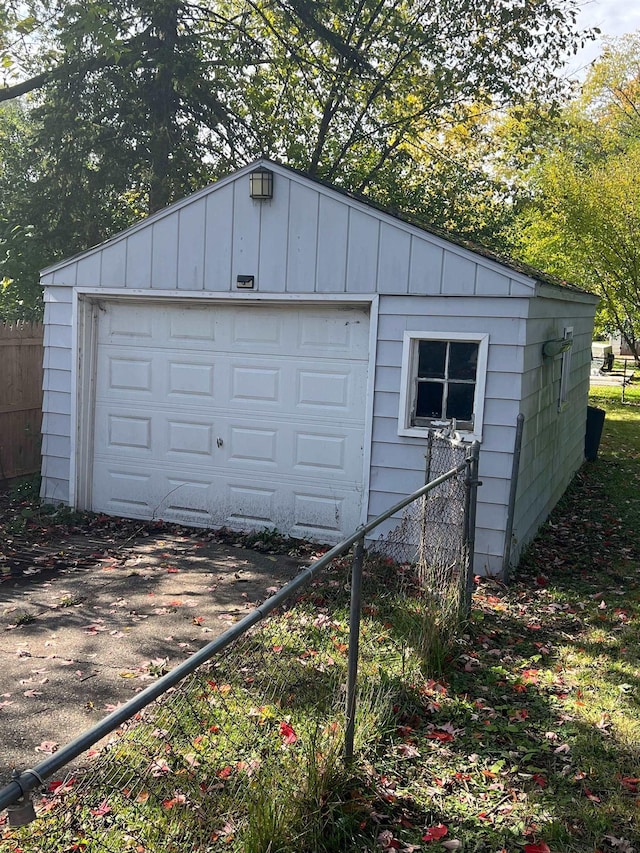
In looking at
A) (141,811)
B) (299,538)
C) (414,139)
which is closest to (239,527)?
(299,538)

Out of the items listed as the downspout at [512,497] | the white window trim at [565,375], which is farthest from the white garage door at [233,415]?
the white window trim at [565,375]

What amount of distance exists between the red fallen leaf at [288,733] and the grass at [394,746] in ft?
0.04

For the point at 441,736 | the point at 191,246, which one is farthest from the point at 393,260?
the point at 441,736

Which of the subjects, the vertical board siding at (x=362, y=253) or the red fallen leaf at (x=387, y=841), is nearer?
the red fallen leaf at (x=387, y=841)

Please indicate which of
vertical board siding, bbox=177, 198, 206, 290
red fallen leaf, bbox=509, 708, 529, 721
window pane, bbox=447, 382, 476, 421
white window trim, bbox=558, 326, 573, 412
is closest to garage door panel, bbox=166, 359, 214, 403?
vertical board siding, bbox=177, 198, 206, 290

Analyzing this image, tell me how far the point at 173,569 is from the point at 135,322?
3008 mm

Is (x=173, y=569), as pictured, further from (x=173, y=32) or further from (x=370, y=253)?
(x=173, y=32)

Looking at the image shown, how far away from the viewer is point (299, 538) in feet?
26.8

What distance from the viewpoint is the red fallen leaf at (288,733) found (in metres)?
3.68

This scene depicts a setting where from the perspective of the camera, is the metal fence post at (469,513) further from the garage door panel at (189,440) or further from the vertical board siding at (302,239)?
the garage door panel at (189,440)

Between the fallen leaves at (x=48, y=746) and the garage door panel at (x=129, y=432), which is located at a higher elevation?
the garage door panel at (x=129, y=432)

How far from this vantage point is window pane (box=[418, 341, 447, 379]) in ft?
24.4

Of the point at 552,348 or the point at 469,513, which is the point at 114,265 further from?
the point at 469,513

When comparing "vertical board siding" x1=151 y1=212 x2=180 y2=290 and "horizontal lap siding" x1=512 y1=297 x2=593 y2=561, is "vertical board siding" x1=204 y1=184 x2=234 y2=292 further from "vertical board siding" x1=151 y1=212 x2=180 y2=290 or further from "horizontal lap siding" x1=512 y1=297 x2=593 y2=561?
"horizontal lap siding" x1=512 y1=297 x2=593 y2=561
